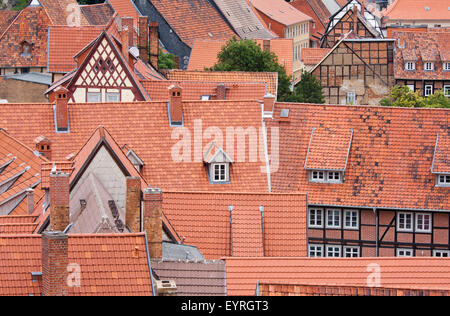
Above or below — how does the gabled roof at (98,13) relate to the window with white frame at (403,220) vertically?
above

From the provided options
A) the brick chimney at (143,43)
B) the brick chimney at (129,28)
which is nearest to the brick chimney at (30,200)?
the brick chimney at (129,28)

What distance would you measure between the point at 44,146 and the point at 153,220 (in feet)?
41.0

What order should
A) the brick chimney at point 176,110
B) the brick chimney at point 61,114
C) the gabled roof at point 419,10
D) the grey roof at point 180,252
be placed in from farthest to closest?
1. the gabled roof at point 419,10
2. the brick chimney at point 176,110
3. the brick chimney at point 61,114
4. the grey roof at point 180,252

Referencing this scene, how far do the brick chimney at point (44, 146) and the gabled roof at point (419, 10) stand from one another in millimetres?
107528

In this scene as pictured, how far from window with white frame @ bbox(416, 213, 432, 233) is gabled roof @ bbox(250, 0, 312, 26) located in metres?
73.9

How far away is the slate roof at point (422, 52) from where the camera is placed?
9012cm

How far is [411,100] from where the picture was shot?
248 ft

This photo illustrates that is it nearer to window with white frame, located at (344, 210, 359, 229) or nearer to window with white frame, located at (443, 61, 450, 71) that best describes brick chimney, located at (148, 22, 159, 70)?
window with white frame, located at (344, 210, 359, 229)

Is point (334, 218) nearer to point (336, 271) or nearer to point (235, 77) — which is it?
point (235, 77)

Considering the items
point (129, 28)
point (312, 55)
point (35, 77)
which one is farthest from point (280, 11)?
point (129, 28)

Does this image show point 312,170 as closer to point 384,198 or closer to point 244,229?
point 384,198

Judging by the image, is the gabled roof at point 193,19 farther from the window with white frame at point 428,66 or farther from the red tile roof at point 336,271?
the red tile roof at point 336,271
